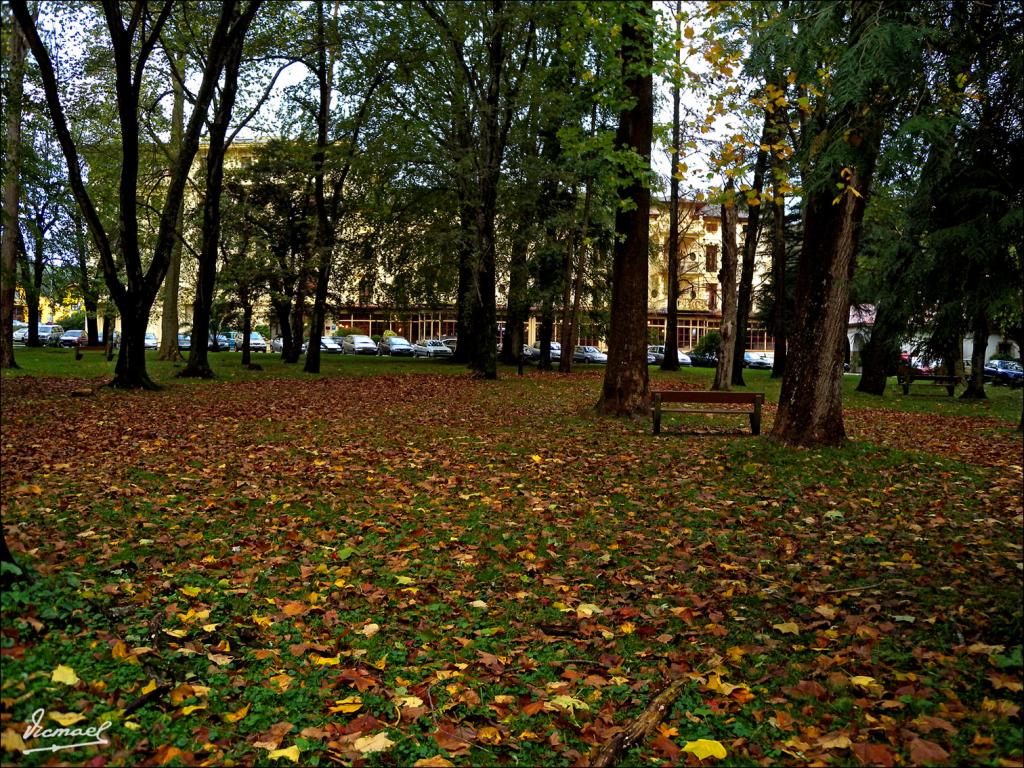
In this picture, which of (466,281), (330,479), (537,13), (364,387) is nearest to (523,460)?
(330,479)

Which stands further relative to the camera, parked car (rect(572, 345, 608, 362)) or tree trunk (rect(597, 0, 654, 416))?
parked car (rect(572, 345, 608, 362))

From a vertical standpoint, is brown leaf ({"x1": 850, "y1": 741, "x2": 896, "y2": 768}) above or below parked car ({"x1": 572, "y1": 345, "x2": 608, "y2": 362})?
below

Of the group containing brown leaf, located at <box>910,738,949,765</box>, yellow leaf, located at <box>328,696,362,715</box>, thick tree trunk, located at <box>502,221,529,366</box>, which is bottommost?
yellow leaf, located at <box>328,696,362,715</box>

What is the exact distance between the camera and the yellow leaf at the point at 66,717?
124 inches

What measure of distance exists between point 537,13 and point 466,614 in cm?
1810

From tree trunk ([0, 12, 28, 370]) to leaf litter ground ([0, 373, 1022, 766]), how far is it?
28.8 ft

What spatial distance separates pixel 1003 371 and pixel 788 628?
160 ft

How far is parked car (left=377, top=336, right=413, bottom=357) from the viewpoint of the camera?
54906mm

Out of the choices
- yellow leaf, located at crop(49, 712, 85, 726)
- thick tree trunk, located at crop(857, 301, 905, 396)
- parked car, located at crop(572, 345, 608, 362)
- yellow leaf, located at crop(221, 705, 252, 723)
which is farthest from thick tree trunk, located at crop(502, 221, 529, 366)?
yellow leaf, located at crop(49, 712, 85, 726)

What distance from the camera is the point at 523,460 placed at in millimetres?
9891

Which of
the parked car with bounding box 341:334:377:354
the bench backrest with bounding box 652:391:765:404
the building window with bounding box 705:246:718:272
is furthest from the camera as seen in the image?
the parked car with bounding box 341:334:377:354

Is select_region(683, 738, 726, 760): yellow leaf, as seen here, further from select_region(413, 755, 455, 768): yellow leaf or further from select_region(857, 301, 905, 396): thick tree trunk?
select_region(857, 301, 905, 396): thick tree trunk

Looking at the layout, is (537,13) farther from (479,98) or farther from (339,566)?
(339,566)

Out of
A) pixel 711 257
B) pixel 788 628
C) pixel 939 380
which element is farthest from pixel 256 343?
pixel 788 628
